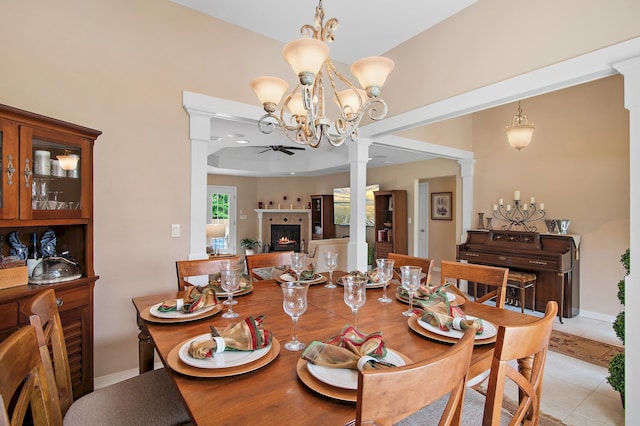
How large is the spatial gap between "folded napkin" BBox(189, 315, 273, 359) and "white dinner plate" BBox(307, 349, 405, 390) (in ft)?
0.71

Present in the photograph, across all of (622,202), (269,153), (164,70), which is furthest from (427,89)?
(269,153)

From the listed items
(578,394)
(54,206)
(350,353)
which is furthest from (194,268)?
(578,394)

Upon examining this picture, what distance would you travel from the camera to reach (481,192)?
5160 mm

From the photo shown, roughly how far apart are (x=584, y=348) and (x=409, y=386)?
11.7 feet

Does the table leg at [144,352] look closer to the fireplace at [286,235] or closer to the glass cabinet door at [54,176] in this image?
the glass cabinet door at [54,176]

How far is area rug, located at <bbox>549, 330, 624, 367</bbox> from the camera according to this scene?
2916 millimetres

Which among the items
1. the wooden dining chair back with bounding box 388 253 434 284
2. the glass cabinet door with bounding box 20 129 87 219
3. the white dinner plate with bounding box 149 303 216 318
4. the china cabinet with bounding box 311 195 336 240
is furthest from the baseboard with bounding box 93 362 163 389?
the china cabinet with bounding box 311 195 336 240

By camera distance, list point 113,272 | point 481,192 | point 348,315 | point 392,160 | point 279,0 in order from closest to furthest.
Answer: point 348,315 < point 113,272 < point 279,0 < point 481,192 < point 392,160

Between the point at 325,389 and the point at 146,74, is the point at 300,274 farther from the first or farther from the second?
the point at 146,74

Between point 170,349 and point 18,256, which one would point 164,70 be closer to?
point 18,256

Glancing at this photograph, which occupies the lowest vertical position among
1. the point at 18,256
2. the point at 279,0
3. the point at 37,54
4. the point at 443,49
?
the point at 18,256

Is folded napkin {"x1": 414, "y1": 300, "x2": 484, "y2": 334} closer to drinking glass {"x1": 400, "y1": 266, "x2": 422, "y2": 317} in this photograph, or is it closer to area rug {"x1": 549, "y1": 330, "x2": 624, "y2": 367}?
drinking glass {"x1": 400, "y1": 266, "x2": 422, "y2": 317}

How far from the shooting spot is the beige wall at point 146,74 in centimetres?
203

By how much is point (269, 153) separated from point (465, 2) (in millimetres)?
5779
